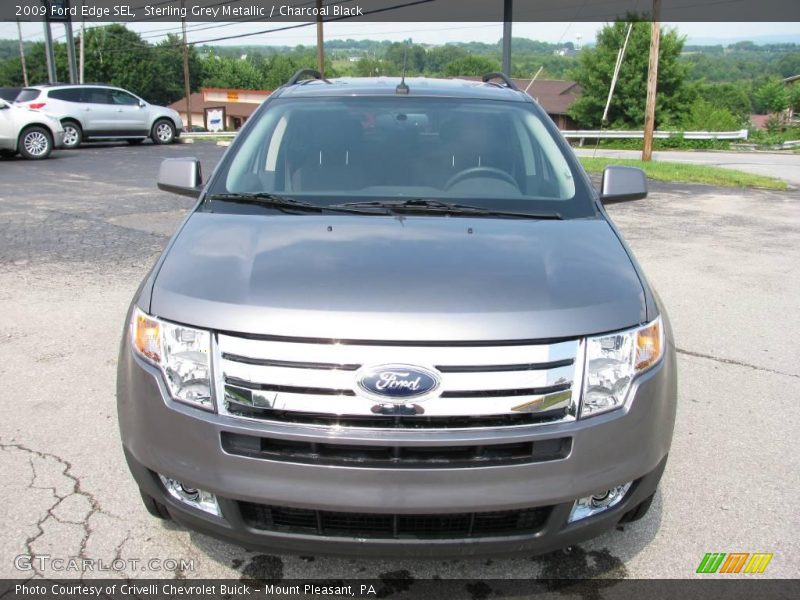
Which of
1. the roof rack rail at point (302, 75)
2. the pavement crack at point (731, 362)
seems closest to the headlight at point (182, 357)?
the roof rack rail at point (302, 75)

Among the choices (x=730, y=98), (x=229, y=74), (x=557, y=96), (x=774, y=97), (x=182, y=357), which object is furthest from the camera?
(x=229, y=74)

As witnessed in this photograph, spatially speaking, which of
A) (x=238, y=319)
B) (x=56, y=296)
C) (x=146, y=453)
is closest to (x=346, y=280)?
(x=238, y=319)

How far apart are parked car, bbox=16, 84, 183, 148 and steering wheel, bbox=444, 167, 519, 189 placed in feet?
59.5

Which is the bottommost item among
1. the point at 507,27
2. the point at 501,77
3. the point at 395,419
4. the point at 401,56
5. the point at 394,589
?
the point at 394,589

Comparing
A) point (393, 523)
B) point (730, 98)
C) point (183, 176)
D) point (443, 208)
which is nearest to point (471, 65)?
point (730, 98)

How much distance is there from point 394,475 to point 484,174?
6.21 feet

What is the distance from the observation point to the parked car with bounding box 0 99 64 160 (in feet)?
51.6

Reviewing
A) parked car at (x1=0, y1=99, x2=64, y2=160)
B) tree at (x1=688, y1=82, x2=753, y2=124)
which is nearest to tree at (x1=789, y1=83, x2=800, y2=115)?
tree at (x1=688, y1=82, x2=753, y2=124)

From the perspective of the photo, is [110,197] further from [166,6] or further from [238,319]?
[166,6]

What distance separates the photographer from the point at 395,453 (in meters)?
2.12

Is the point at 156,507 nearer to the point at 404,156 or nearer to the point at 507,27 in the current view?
the point at 404,156

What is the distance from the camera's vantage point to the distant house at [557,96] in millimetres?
68312

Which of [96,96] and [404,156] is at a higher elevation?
[96,96]

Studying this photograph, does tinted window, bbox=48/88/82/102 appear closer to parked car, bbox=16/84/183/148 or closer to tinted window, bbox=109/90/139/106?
parked car, bbox=16/84/183/148
